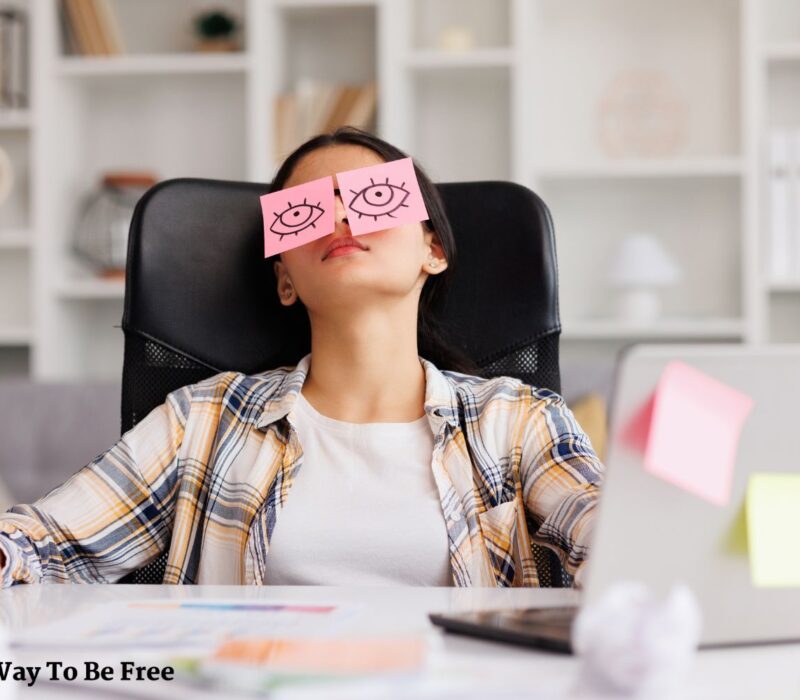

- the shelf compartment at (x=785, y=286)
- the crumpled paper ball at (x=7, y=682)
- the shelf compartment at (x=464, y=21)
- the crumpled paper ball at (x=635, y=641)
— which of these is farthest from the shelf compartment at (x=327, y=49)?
the crumpled paper ball at (x=635, y=641)

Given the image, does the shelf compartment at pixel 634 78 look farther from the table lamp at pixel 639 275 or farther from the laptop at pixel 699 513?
the laptop at pixel 699 513

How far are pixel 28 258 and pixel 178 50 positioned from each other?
78 cm

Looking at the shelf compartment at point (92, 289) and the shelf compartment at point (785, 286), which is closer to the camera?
the shelf compartment at point (785, 286)

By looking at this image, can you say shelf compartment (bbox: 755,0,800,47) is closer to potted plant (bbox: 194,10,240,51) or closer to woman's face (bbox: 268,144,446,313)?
potted plant (bbox: 194,10,240,51)

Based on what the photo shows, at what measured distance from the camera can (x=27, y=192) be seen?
3.48 metres

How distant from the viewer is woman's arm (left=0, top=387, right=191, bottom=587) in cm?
124

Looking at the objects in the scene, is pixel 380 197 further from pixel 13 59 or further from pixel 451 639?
pixel 13 59

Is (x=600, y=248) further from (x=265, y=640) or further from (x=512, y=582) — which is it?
(x=265, y=640)

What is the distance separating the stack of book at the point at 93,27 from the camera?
10.8 ft

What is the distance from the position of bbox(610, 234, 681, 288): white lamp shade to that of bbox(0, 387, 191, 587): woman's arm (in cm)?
186

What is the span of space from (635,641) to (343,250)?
2.73 ft

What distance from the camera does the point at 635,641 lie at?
63cm

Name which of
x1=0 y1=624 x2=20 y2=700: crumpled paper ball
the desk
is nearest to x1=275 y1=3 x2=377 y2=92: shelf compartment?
the desk

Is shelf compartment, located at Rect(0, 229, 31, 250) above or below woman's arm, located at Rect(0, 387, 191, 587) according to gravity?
above
